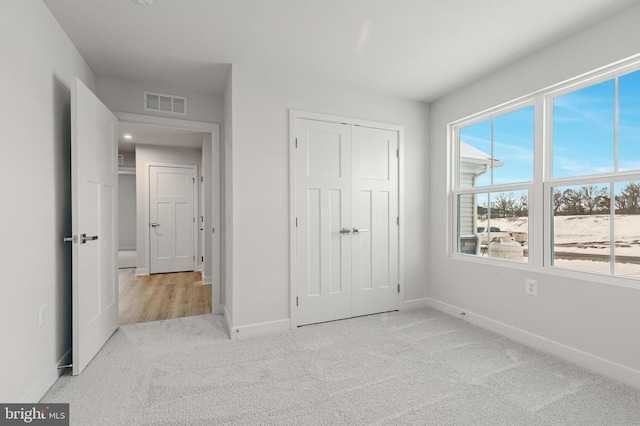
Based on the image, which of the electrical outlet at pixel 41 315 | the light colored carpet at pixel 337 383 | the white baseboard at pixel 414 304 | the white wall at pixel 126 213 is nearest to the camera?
the light colored carpet at pixel 337 383

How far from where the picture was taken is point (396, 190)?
354cm

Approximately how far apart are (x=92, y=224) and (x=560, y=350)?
148 inches

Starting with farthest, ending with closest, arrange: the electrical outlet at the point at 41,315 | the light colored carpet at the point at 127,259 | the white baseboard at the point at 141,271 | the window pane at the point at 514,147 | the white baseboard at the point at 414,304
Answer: the light colored carpet at the point at 127,259, the white baseboard at the point at 141,271, the white baseboard at the point at 414,304, the window pane at the point at 514,147, the electrical outlet at the point at 41,315

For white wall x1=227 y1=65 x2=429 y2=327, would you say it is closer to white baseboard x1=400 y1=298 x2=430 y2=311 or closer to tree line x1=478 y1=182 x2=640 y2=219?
white baseboard x1=400 y1=298 x2=430 y2=311

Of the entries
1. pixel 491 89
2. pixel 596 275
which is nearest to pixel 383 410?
pixel 596 275

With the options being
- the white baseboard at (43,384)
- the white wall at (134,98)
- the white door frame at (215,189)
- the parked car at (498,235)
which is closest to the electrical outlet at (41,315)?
the white baseboard at (43,384)

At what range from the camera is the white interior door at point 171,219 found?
5.67 meters

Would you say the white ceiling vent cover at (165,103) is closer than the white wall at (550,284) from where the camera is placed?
No

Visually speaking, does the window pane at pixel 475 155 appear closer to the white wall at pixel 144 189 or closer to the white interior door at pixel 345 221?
the white interior door at pixel 345 221

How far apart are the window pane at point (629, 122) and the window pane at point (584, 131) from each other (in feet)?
0.16

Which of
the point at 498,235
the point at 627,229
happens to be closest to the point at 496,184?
the point at 498,235

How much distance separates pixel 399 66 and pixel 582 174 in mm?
1719

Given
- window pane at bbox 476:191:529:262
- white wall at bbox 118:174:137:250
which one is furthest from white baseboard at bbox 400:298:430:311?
white wall at bbox 118:174:137:250
